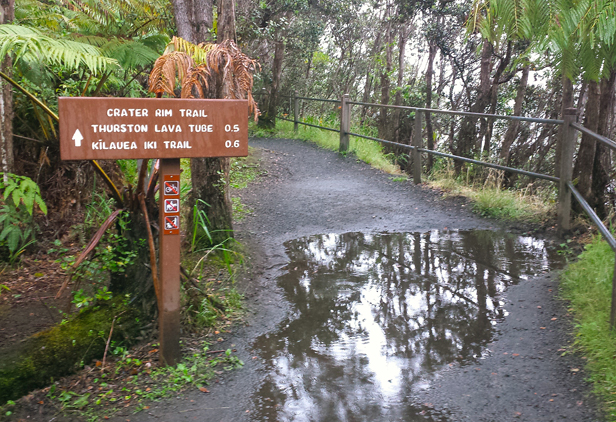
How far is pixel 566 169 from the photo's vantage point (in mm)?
6270

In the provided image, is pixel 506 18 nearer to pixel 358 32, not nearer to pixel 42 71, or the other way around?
pixel 42 71

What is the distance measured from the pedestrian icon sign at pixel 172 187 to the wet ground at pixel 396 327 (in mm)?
1235

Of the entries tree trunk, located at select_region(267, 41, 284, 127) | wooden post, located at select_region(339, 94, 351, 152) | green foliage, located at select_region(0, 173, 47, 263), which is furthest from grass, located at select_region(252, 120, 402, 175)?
green foliage, located at select_region(0, 173, 47, 263)

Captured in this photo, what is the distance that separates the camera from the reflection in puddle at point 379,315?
3.29 m

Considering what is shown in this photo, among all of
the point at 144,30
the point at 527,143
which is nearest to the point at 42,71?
the point at 144,30

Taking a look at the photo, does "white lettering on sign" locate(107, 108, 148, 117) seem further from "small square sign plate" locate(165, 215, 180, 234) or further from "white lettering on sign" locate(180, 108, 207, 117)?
"small square sign plate" locate(165, 215, 180, 234)

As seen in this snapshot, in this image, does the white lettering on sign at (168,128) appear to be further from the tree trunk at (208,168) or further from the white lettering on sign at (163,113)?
the tree trunk at (208,168)

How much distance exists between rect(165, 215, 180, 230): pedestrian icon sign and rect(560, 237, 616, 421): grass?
2.76 metres

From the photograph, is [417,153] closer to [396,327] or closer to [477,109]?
[477,109]

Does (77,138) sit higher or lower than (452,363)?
higher

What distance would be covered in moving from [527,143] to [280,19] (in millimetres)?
7722

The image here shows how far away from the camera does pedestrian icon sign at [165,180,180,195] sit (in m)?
3.55

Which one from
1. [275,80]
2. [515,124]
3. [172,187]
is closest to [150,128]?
[172,187]

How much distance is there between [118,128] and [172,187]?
515 millimetres
